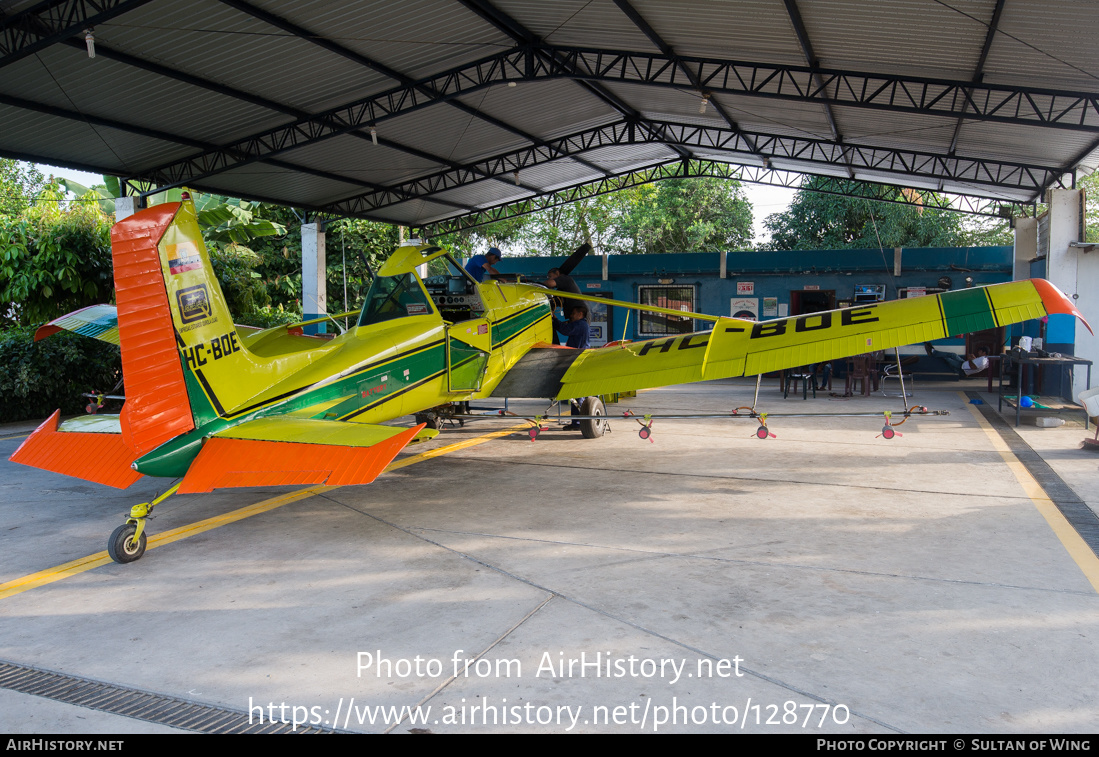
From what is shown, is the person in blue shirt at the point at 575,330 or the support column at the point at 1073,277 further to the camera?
the support column at the point at 1073,277

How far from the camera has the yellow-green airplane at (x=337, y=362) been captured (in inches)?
197

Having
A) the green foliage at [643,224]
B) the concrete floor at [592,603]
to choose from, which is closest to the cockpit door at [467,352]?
the concrete floor at [592,603]

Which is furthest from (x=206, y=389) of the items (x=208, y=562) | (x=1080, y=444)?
(x=1080, y=444)

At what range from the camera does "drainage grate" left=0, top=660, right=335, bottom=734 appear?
310cm

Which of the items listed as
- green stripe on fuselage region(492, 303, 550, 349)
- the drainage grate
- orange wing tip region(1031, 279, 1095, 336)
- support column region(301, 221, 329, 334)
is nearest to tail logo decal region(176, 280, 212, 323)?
the drainage grate

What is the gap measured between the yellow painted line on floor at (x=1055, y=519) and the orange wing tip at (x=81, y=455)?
23.6 feet

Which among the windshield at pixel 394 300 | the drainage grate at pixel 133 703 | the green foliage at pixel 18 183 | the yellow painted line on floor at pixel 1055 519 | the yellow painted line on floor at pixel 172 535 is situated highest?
the green foliage at pixel 18 183

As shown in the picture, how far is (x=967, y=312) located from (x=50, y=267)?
17.1 m

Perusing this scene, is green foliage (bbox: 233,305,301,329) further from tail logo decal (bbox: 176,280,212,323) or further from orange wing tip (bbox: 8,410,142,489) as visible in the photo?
tail logo decal (bbox: 176,280,212,323)

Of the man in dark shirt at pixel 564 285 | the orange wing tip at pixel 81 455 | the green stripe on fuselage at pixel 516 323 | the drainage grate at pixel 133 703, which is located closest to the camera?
the drainage grate at pixel 133 703

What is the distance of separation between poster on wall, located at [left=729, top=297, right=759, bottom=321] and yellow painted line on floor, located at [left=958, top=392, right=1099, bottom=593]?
13984 mm

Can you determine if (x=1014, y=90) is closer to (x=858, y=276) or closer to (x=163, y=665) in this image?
(x=858, y=276)

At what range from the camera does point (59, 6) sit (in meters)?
9.70

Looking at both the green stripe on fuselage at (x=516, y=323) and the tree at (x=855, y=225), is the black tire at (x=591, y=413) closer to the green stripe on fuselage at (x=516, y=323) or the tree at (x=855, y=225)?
the green stripe on fuselage at (x=516, y=323)
